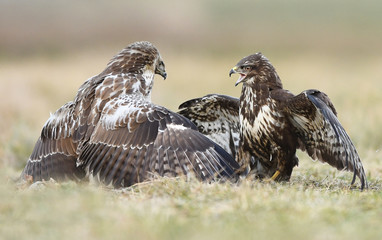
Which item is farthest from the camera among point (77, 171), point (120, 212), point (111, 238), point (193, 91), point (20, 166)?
point (193, 91)

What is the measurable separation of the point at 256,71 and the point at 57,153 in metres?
2.50

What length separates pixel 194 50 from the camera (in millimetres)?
29250

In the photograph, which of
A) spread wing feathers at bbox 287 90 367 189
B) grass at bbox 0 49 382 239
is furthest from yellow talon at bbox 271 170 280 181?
spread wing feathers at bbox 287 90 367 189

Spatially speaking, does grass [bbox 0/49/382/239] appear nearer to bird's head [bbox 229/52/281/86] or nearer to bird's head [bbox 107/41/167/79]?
bird's head [bbox 229/52/281/86]

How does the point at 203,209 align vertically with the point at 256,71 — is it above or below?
below

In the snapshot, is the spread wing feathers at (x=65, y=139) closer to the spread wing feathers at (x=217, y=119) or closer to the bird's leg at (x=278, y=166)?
the spread wing feathers at (x=217, y=119)

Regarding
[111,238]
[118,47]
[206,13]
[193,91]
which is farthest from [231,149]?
[206,13]

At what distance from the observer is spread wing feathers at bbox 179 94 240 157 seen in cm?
888

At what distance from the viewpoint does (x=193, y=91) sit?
19844 millimetres

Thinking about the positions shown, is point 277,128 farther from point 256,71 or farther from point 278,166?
point 256,71

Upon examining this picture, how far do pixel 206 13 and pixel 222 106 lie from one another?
30.9 m

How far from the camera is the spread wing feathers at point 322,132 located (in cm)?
704

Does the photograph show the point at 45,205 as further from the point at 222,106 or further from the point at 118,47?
the point at 118,47

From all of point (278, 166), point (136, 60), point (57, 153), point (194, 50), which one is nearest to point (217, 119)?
point (136, 60)
